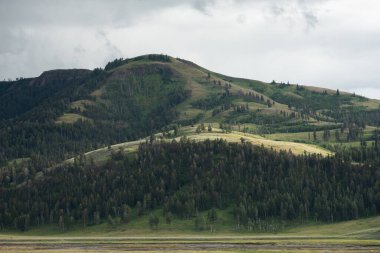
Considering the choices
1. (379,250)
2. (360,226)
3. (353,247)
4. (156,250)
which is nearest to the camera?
(379,250)

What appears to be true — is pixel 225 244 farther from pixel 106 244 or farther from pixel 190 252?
pixel 106 244

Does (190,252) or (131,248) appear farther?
(131,248)

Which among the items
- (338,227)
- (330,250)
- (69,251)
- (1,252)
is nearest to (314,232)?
(338,227)

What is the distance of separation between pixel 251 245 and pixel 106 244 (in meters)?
47.3

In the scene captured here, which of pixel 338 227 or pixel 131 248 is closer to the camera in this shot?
pixel 131 248

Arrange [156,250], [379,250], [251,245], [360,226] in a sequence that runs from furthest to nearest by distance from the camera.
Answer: [360,226]
[251,245]
[156,250]
[379,250]

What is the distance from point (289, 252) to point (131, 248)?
1869 inches

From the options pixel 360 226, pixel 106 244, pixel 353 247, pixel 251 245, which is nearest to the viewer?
pixel 353 247

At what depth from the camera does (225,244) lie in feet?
506

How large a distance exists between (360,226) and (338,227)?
1029 cm

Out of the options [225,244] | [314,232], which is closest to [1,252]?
[225,244]

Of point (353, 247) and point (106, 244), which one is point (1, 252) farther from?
point (353, 247)

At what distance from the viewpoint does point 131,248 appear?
485ft

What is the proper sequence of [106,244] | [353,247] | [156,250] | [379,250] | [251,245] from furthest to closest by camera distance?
[106,244] → [251,245] → [156,250] → [353,247] → [379,250]
